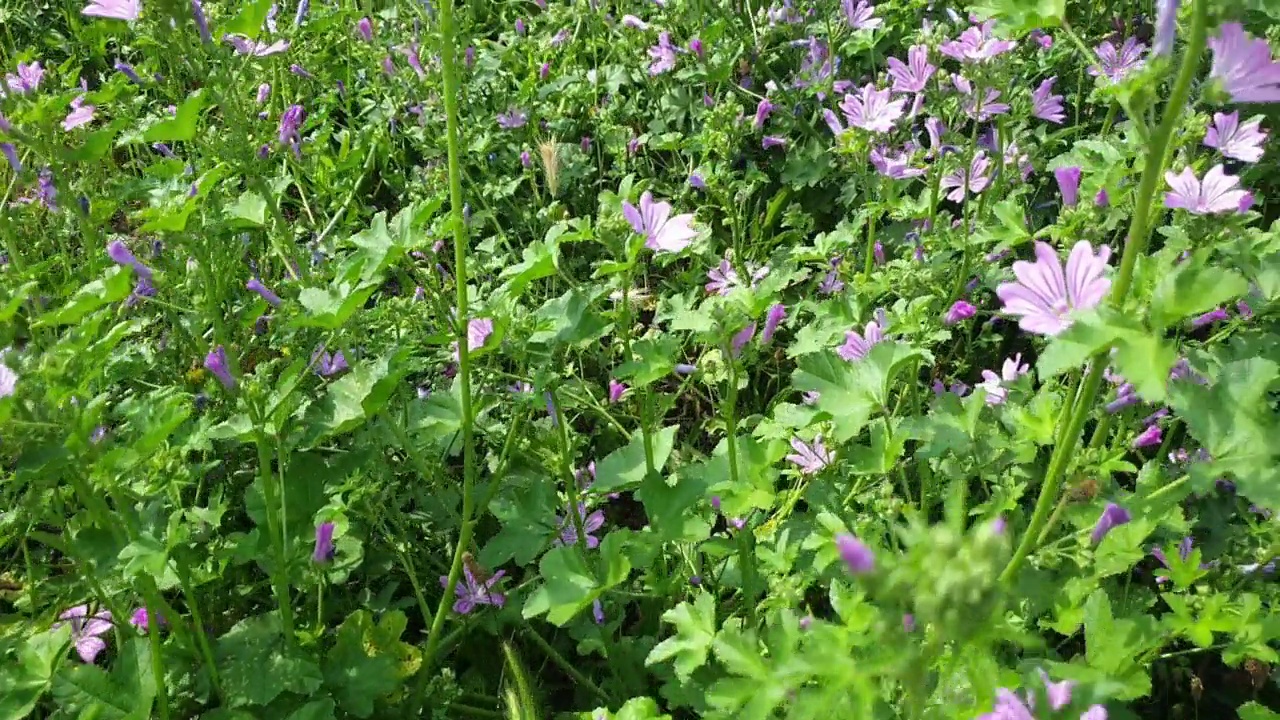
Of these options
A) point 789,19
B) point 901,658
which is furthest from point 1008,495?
point 789,19

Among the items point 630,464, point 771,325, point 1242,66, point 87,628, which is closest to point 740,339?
point 771,325

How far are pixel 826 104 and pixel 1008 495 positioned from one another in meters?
2.36

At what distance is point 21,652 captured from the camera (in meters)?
2.04

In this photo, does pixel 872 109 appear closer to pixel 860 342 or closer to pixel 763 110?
pixel 763 110

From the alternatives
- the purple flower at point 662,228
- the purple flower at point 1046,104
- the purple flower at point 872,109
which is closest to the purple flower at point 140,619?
the purple flower at point 662,228

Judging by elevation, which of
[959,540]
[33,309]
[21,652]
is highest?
[959,540]

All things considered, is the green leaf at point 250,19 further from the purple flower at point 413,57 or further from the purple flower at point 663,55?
the purple flower at point 663,55

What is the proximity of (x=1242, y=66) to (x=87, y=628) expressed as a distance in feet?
9.05

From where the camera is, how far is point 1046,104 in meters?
3.08

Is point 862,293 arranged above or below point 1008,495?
above

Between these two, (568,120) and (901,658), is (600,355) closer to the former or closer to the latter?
(568,120)

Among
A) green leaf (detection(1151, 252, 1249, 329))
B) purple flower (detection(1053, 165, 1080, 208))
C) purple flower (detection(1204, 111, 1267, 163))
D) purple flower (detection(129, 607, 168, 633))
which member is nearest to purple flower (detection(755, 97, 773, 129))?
purple flower (detection(1053, 165, 1080, 208))

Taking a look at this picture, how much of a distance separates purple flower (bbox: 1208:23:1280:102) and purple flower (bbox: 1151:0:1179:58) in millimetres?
51

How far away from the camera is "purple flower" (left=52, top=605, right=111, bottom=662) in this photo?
2.39 m
